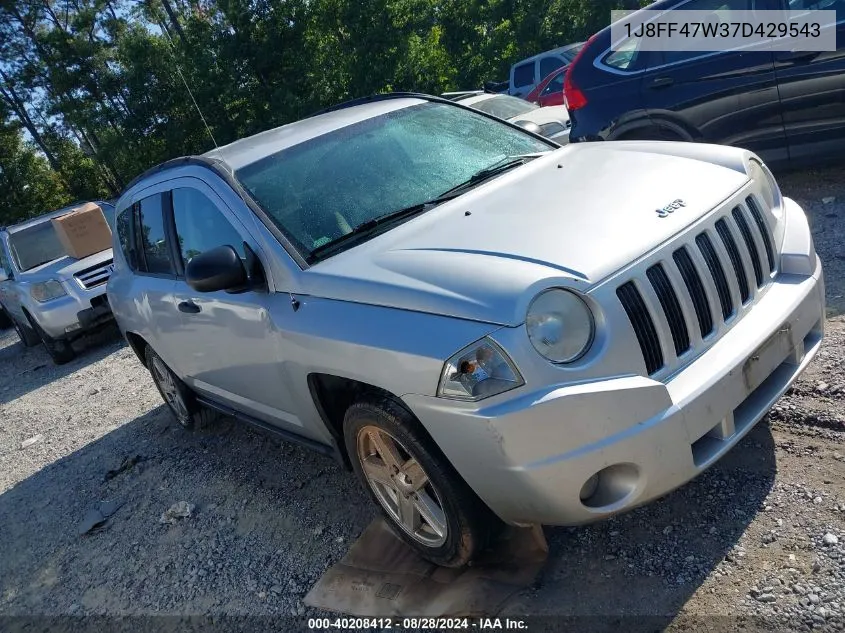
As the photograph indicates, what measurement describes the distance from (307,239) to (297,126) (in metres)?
1.19

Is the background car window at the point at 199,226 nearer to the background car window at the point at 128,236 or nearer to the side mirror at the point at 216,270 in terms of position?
the side mirror at the point at 216,270

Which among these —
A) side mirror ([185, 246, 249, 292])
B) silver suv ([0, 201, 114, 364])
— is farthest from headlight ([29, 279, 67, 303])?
side mirror ([185, 246, 249, 292])

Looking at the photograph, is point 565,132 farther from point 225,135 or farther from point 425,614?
point 225,135

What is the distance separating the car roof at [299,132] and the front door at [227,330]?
239 millimetres

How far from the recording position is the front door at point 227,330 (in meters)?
3.29

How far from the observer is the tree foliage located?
59.5 feet

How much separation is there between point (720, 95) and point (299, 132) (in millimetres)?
3679

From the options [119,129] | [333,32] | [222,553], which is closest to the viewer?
[222,553]

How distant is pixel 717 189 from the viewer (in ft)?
9.73

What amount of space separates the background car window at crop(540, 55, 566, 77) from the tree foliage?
304cm

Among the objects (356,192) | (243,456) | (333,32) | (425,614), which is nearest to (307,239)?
(356,192)

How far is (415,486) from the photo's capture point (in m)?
2.87

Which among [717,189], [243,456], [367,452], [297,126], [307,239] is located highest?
[297,126]

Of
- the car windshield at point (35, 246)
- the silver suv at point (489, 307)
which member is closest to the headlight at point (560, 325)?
the silver suv at point (489, 307)
